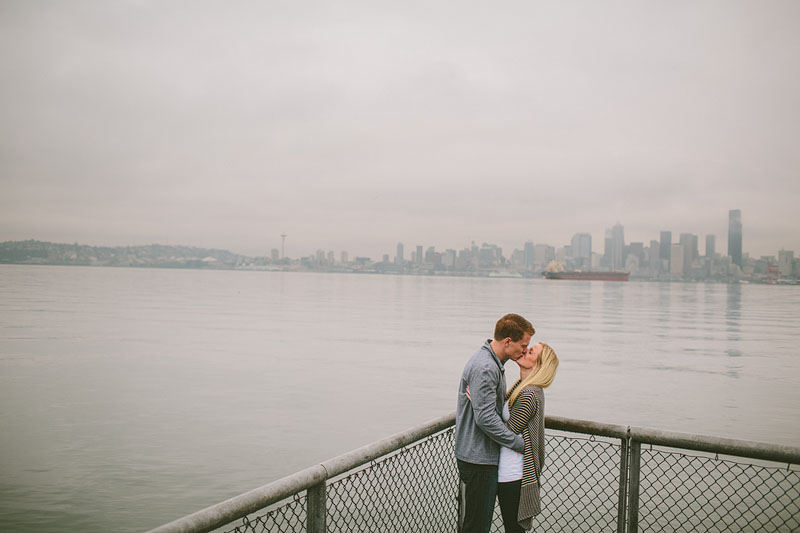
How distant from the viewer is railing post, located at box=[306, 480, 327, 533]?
333cm

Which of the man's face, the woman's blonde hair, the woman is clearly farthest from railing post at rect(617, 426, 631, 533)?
the man's face

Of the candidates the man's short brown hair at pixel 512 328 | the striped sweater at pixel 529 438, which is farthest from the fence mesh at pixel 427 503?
the man's short brown hair at pixel 512 328

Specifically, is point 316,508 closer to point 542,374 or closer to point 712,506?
point 542,374

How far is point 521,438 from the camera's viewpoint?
3.96m

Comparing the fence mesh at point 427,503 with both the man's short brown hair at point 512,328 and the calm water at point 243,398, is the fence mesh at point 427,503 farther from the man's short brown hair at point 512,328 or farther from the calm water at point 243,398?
the calm water at point 243,398

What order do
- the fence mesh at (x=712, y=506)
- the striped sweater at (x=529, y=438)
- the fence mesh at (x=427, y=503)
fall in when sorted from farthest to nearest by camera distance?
the fence mesh at (x=712, y=506) → the fence mesh at (x=427, y=503) → the striped sweater at (x=529, y=438)

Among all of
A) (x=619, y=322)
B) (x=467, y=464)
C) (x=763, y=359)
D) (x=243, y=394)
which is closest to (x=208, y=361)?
(x=243, y=394)

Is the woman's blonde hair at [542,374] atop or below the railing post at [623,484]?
atop

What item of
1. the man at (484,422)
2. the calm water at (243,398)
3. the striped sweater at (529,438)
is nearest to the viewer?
the man at (484,422)

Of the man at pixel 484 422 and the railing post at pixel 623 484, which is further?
the railing post at pixel 623 484

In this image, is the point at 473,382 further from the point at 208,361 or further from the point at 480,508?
the point at 208,361

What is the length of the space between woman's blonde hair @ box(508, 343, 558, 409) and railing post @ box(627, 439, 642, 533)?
72 centimetres

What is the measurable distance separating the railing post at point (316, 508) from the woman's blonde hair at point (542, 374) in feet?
4.76

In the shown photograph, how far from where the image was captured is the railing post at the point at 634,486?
4.13m
